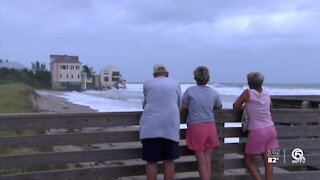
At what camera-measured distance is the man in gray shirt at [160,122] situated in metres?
5.37

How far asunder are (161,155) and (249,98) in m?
1.33

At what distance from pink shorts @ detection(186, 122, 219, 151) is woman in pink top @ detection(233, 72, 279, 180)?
50 cm

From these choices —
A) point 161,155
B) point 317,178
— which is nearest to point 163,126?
point 161,155

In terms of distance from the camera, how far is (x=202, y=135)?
225 inches

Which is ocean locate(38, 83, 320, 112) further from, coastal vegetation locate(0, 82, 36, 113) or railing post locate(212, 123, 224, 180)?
railing post locate(212, 123, 224, 180)

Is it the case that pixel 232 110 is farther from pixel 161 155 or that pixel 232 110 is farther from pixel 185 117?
pixel 161 155

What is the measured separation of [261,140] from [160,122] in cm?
140

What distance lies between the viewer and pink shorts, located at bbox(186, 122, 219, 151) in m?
5.72

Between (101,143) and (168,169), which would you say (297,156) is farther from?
(101,143)

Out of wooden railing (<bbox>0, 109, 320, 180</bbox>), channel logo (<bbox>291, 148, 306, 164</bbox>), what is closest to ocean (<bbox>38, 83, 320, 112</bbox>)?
channel logo (<bbox>291, 148, 306, 164</bbox>)

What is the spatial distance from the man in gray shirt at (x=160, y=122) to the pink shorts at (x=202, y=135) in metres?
0.31

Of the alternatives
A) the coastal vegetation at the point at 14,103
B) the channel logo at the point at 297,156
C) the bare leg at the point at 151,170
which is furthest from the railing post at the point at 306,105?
the coastal vegetation at the point at 14,103

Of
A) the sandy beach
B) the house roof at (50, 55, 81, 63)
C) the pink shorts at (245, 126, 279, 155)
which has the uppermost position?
the house roof at (50, 55, 81, 63)

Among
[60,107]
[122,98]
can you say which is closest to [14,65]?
[122,98]
